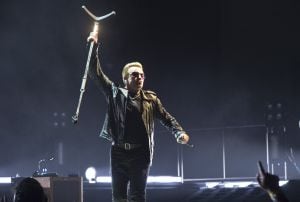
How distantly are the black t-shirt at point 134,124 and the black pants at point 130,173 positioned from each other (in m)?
0.10

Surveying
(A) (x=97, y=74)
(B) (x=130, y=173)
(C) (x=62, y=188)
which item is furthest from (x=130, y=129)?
(C) (x=62, y=188)

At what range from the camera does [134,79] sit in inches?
247

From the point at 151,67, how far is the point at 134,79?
7723mm

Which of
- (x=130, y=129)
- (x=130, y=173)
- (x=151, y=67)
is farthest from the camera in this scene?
(x=151, y=67)

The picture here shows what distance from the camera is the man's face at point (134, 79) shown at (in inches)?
246

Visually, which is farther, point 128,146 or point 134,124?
point 134,124

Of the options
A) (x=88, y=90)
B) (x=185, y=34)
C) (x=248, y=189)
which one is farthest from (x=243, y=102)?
(x=248, y=189)

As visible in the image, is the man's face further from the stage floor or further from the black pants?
the stage floor

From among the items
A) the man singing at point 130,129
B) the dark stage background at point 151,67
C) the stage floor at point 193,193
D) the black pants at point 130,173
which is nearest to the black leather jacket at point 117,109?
the man singing at point 130,129

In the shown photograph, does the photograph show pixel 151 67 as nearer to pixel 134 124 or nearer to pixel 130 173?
pixel 134 124

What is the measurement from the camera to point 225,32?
13.8 metres

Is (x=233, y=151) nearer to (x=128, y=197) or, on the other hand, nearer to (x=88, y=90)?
(x=88, y=90)

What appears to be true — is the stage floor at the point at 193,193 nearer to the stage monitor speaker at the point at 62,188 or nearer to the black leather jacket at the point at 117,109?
the stage monitor speaker at the point at 62,188

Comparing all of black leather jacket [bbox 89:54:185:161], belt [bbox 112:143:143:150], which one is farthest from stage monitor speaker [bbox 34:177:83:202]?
belt [bbox 112:143:143:150]
